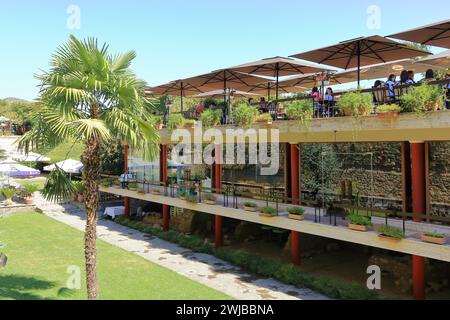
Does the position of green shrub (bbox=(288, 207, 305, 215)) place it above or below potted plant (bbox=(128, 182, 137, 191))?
below

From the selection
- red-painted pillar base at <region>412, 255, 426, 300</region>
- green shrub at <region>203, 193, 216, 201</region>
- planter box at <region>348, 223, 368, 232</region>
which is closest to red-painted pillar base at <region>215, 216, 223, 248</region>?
green shrub at <region>203, 193, 216, 201</region>

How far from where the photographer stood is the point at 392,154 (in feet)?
70.0

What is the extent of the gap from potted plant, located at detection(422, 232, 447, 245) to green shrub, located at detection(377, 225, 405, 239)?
0.65 meters

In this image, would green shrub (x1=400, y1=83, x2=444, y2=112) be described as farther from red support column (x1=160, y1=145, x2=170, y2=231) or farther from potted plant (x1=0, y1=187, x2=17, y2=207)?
potted plant (x1=0, y1=187, x2=17, y2=207)

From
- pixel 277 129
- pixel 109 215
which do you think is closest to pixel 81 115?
pixel 277 129

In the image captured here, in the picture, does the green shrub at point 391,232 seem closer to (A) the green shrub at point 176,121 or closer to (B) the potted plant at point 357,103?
(B) the potted plant at point 357,103

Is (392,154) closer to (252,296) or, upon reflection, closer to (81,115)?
(252,296)

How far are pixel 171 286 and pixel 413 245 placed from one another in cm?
868

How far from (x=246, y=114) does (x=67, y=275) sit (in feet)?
33.2

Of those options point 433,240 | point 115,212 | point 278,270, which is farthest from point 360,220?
point 115,212

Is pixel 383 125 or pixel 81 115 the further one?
pixel 383 125

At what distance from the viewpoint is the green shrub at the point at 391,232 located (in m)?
12.7

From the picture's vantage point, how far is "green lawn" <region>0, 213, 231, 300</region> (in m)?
14.4
